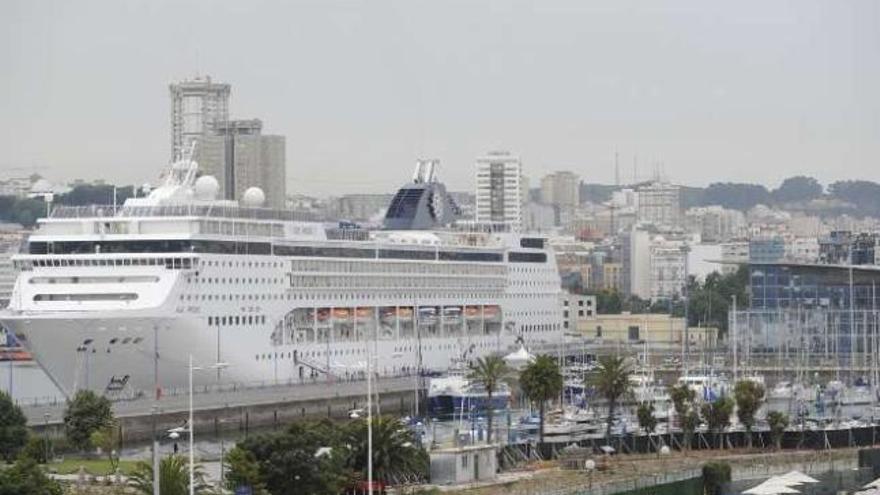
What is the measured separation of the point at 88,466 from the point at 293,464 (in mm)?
7869

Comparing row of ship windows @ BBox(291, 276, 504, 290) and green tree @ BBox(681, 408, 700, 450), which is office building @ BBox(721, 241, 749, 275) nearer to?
row of ship windows @ BBox(291, 276, 504, 290)

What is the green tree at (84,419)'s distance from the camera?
4372cm

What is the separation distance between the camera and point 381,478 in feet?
117

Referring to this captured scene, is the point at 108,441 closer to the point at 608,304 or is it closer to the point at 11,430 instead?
the point at 11,430

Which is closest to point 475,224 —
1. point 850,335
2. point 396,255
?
point 396,255

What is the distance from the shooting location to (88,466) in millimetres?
40375

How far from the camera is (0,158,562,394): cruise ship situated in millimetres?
56500

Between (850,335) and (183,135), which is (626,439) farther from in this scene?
(183,135)

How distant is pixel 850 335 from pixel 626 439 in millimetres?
26918

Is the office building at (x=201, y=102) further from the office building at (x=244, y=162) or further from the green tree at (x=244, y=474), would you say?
the green tree at (x=244, y=474)

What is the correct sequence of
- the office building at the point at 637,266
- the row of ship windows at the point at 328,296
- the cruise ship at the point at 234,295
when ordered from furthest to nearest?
the office building at the point at 637,266, the row of ship windows at the point at 328,296, the cruise ship at the point at 234,295

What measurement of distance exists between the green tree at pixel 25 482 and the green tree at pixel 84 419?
11.8 m

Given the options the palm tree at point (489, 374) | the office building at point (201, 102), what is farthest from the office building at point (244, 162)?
the palm tree at point (489, 374)

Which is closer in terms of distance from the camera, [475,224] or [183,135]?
[475,224]
